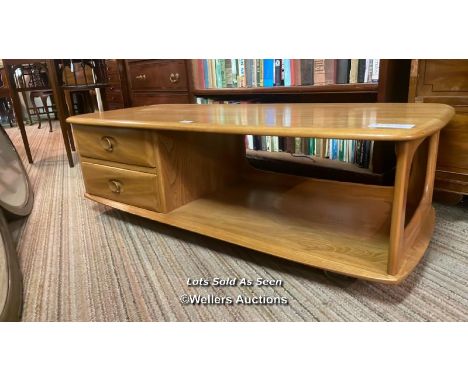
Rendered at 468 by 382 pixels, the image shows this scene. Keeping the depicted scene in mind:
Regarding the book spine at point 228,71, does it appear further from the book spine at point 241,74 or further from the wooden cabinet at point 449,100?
the wooden cabinet at point 449,100

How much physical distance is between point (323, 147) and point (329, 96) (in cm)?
21

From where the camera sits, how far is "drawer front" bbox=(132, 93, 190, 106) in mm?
1868

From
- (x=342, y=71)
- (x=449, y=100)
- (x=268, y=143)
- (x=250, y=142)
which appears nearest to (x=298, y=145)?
(x=268, y=143)

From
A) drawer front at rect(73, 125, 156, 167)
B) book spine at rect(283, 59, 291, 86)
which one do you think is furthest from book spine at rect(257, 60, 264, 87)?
drawer front at rect(73, 125, 156, 167)

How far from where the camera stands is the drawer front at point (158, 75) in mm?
1828

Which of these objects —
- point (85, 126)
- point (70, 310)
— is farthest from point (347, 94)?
point (70, 310)

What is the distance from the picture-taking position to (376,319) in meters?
0.69

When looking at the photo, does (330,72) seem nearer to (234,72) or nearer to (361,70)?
(361,70)

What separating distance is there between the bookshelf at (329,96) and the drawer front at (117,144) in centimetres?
73

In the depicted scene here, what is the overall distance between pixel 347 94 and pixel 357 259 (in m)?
0.80

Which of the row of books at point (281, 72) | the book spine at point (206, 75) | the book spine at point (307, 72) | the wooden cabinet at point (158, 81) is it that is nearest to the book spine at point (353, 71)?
the row of books at point (281, 72)
